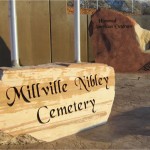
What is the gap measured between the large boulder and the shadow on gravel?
13.5ft

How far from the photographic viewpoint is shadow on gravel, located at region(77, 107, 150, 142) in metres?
4.47

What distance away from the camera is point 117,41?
9688 mm

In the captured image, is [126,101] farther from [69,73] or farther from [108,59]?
[108,59]

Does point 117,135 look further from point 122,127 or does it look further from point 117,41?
point 117,41

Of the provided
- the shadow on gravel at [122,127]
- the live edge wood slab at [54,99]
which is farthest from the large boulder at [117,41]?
the live edge wood slab at [54,99]

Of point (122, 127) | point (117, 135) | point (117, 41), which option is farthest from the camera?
point (117, 41)

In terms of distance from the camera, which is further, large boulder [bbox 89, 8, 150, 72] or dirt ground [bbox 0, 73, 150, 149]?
large boulder [bbox 89, 8, 150, 72]

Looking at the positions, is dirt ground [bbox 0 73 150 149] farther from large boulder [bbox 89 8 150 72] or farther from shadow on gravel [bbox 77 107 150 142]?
large boulder [bbox 89 8 150 72]

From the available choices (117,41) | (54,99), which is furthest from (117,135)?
(117,41)

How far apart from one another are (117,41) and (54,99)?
226 inches

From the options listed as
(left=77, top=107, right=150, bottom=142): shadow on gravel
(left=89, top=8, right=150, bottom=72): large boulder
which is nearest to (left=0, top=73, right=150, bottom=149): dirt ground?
(left=77, top=107, right=150, bottom=142): shadow on gravel

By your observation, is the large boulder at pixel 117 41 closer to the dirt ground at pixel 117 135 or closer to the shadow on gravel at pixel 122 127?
the dirt ground at pixel 117 135

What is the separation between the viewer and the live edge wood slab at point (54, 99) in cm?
384

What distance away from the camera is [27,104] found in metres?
3.97
